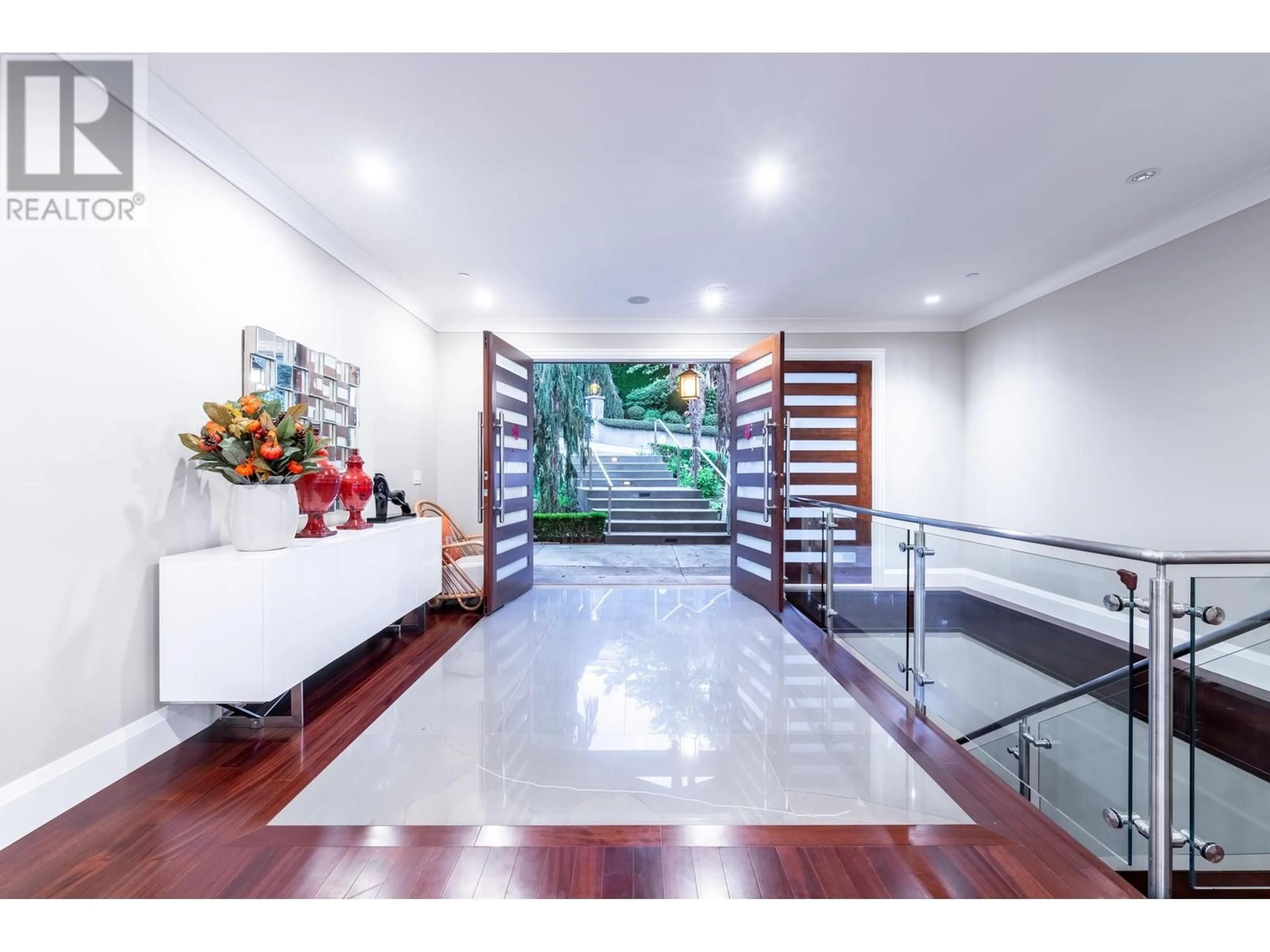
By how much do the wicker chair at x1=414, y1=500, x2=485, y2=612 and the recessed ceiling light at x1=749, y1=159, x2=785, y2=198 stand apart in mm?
2992

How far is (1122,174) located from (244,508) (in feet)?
14.7

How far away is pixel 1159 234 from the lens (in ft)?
10.9

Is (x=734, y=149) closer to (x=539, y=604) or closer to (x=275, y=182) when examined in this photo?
(x=275, y=182)

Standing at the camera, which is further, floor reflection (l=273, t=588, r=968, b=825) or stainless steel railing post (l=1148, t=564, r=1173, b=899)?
floor reflection (l=273, t=588, r=968, b=825)

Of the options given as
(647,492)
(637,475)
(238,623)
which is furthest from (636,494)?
(238,623)

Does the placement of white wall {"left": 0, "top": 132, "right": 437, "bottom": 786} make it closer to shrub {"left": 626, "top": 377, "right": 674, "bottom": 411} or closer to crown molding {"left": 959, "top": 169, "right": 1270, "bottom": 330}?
crown molding {"left": 959, "top": 169, "right": 1270, "bottom": 330}

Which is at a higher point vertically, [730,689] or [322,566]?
[322,566]

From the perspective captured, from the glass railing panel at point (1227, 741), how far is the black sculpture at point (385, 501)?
150 inches

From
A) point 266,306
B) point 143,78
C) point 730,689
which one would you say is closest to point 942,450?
point 730,689

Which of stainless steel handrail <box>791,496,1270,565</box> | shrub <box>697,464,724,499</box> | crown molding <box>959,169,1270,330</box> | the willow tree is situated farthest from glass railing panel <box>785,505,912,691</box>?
the willow tree

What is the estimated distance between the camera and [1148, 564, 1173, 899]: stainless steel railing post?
1465 mm

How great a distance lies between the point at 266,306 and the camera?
9.02 feet

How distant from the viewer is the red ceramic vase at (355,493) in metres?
3.05

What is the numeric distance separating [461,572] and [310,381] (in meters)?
1.90
